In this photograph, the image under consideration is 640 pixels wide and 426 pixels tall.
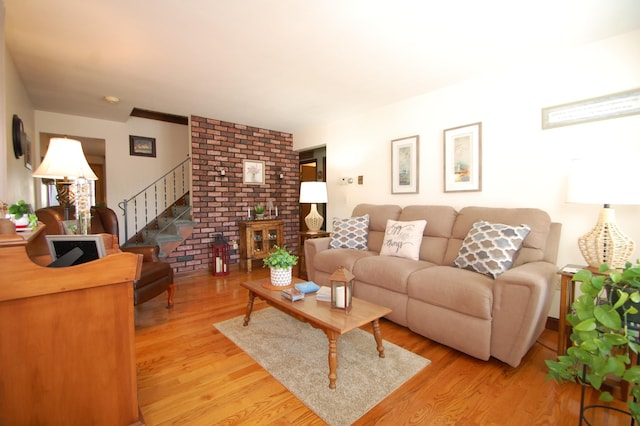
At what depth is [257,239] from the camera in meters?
4.63

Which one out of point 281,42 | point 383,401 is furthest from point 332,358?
point 281,42

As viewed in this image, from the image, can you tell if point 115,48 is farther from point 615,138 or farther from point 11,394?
point 615,138

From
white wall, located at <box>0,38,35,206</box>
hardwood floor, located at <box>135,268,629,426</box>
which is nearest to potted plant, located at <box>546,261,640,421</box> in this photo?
hardwood floor, located at <box>135,268,629,426</box>

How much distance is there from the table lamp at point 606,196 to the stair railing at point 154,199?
192 inches

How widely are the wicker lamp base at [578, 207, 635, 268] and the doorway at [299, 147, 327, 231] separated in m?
4.13

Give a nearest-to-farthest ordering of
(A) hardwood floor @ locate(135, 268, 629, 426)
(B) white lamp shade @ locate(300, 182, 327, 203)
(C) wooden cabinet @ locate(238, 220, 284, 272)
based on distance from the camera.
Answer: (A) hardwood floor @ locate(135, 268, 629, 426)
(B) white lamp shade @ locate(300, 182, 327, 203)
(C) wooden cabinet @ locate(238, 220, 284, 272)

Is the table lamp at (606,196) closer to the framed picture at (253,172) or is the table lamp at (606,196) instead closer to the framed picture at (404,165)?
the framed picture at (404,165)

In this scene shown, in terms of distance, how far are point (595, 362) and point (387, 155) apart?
3023 mm

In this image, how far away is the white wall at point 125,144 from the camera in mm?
4273

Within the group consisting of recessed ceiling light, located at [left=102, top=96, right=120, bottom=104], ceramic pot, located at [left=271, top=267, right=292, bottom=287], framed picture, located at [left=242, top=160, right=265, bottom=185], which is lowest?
Result: ceramic pot, located at [left=271, top=267, right=292, bottom=287]

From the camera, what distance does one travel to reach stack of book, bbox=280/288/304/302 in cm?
202

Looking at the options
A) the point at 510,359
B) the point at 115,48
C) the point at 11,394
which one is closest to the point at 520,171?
the point at 510,359

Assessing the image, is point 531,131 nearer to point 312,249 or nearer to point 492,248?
point 492,248

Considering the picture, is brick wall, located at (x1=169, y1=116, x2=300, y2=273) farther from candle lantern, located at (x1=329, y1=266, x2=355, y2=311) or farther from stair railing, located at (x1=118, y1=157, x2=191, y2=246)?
candle lantern, located at (x1=329, y1=266, x2=355, y2=311)
